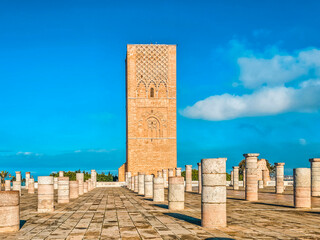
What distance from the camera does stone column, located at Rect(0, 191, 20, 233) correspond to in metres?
7.57

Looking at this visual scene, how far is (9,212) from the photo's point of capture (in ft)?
25.1

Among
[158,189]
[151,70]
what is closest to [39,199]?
[158,189]

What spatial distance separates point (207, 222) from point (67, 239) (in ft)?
9.05

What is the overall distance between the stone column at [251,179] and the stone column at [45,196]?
316 inches

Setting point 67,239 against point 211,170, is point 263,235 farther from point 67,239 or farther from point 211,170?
point 67,239

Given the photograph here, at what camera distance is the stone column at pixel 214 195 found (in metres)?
7.85

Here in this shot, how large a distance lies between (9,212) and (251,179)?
1084 centimetres

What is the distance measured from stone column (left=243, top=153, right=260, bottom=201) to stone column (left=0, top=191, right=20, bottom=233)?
10601 mm

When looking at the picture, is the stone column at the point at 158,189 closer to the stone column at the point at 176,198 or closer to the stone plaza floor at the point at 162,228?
the stone column at the point at 176,198

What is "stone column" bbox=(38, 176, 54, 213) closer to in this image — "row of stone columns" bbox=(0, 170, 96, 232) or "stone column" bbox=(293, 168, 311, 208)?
"row of stone columns" bbox=(0, 170, 96, 232)

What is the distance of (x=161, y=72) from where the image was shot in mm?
45250

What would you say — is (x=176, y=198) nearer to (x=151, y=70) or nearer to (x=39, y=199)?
(x=39, y=199)

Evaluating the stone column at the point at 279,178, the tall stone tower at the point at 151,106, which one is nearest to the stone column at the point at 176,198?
the stone column at the point at 279,178

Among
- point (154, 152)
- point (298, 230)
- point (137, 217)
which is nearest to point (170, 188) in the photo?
point (137, 217)
